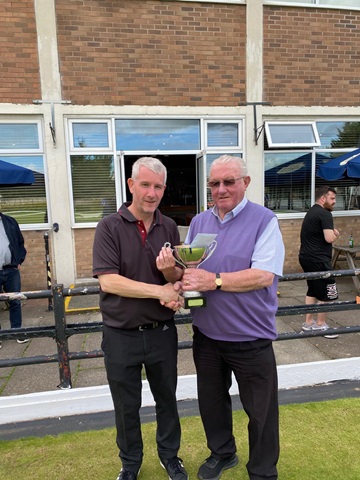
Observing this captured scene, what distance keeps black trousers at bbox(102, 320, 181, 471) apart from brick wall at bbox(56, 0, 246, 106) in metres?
5.35

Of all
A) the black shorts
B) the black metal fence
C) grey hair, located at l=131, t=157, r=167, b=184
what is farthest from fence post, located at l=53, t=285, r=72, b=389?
the black shorts

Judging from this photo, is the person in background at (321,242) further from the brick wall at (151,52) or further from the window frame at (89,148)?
the window frame at (89,148)

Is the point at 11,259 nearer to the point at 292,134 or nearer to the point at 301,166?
the point at 292,134

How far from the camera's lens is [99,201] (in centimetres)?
689

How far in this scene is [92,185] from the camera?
6816 millimetres

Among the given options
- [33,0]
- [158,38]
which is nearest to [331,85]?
[158,38]

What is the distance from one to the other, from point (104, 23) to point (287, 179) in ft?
14.8

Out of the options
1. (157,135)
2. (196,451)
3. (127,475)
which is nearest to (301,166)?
(157,135)

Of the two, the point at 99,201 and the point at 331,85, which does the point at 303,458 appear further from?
the point at 331,85

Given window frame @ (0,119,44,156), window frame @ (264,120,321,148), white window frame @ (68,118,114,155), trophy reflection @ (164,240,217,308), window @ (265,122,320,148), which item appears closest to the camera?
trophy reflection @ (164,240,217,308)

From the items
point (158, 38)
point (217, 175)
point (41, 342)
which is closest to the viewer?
point (217, 175)

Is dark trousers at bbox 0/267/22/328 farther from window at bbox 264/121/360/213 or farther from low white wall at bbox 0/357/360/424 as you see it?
→ window at bbox 264/121/360/213

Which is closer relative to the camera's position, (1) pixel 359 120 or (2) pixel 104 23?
(2) pixel 104 23

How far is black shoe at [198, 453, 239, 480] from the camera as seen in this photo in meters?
2.26
